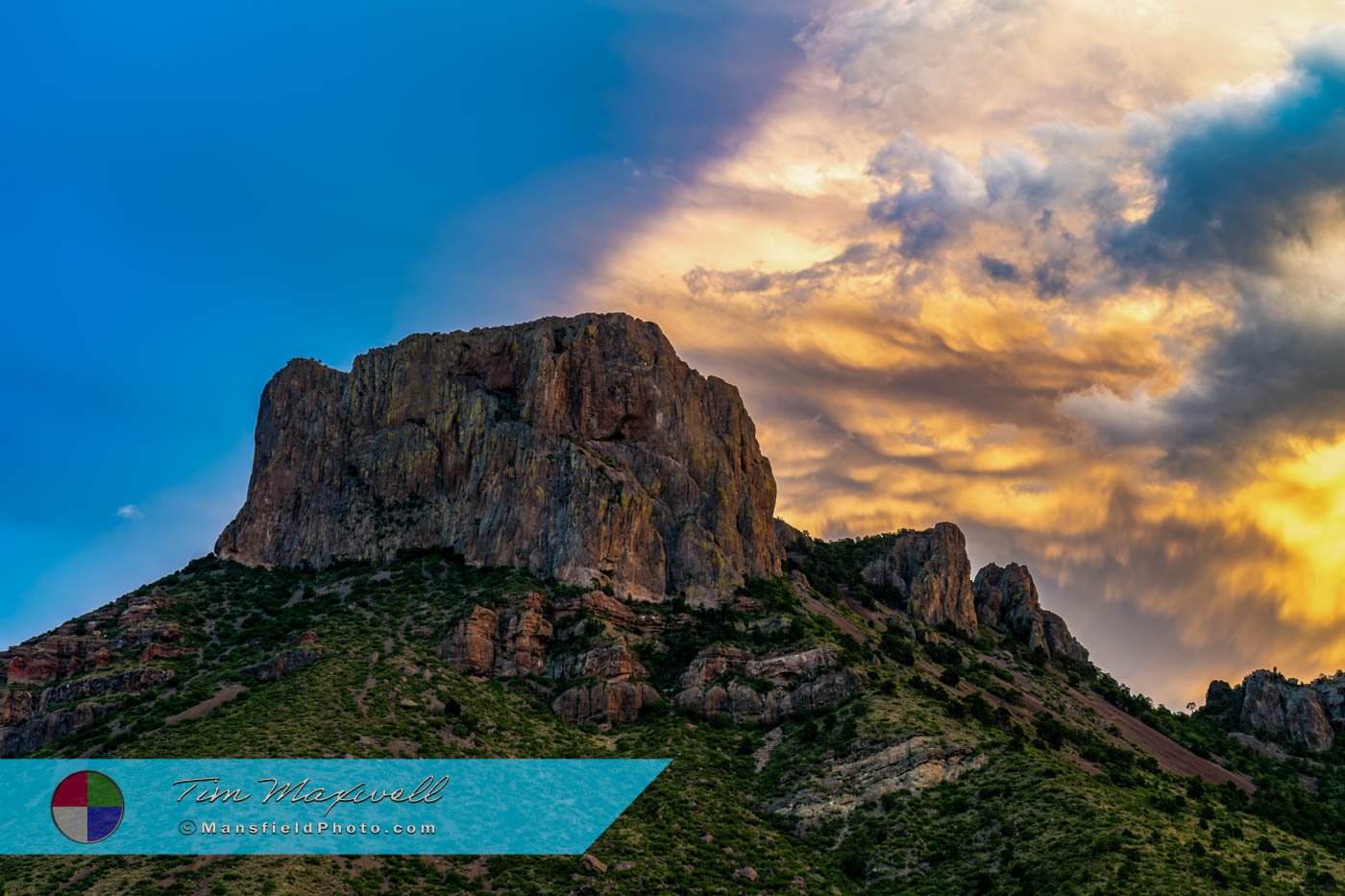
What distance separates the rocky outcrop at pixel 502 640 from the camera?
129 meters

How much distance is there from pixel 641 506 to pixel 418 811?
216ft

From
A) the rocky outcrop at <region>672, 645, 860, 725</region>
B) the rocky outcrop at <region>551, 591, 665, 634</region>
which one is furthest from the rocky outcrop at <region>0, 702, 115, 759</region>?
the rocky outcrop at <region>672, 645, 860, 725</region>

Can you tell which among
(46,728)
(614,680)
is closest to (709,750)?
(614,680)

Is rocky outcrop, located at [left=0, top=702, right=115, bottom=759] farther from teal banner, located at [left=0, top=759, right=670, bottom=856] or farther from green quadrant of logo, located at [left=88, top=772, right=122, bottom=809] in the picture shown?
green quadrant of logo, located at [left=88, top=772, right=122, bottom=809]

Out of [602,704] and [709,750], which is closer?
[709,750]

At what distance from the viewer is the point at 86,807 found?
89.2 metres

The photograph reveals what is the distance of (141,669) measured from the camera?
127 meters

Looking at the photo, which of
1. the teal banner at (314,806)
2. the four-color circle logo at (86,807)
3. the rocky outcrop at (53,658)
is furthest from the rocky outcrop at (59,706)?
the four-color circle logo at (86,807)

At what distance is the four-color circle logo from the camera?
85312 millimetres

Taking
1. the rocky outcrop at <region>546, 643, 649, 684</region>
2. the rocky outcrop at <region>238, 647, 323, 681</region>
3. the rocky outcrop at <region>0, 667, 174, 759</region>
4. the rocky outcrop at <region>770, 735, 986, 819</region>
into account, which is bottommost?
the rocky outcrop at <region>770, 735, 986, 819</region>

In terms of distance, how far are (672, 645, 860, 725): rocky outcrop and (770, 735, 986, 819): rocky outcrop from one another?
1611cm

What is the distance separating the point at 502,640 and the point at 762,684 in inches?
1286

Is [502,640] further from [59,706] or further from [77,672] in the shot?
[77,672]

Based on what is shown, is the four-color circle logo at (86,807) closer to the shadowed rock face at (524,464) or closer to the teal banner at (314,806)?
the teal banner at (314,806)
